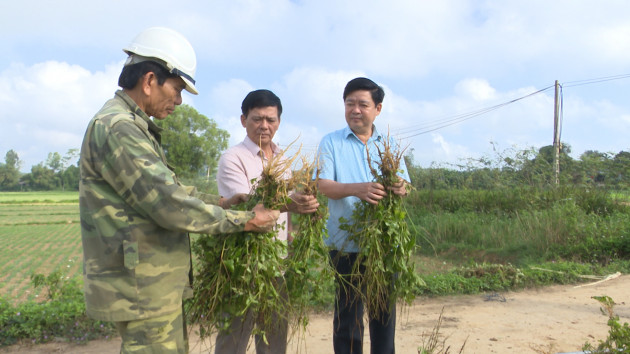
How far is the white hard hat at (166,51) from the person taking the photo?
2070mm

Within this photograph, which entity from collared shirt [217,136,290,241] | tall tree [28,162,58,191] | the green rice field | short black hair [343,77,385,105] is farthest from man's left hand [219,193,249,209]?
tall tree [28,162,58,191]

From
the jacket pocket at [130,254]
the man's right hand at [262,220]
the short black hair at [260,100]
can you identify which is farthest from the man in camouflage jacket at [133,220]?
the short black hair at [260,100]

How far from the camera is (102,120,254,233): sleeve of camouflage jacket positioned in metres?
1.87

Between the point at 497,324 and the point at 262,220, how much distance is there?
347 centimetres

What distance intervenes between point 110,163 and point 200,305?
0.99m

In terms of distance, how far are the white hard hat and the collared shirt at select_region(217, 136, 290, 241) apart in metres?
0.65

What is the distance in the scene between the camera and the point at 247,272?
8.01 feet

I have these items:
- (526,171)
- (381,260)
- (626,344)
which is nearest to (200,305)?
(381,260)

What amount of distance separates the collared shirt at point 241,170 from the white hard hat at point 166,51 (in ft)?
2.13

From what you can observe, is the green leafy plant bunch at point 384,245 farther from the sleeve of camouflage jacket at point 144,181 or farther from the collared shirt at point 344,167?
the sleeve of camouflage jacket at point 144,181

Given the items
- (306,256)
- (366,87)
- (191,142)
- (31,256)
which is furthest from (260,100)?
(191,142)

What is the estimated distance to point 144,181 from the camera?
188 centimetres

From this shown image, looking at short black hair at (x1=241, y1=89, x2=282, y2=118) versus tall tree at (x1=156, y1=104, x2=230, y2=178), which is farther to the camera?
tall tree at (x1=156, y1=104, x2=230, y2=178)

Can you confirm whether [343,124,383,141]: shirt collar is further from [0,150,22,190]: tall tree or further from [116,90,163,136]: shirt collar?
[0,150,22,190]: tall tree
